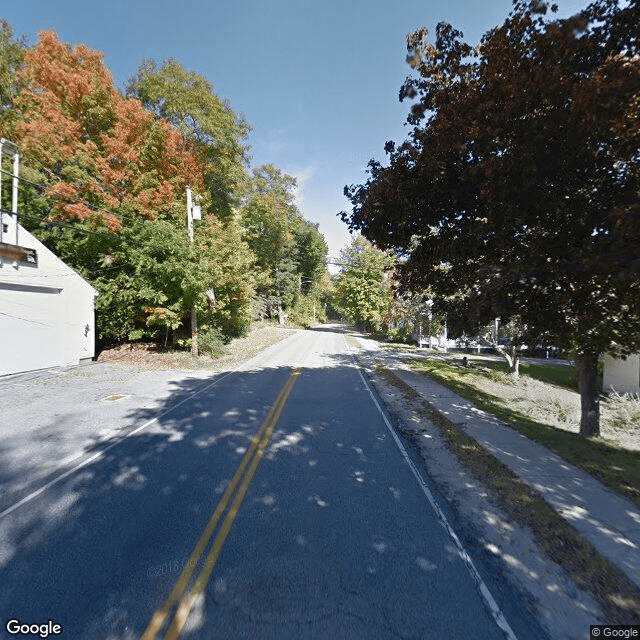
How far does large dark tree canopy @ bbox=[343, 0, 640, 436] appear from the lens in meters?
4.39

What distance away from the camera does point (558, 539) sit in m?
3.92

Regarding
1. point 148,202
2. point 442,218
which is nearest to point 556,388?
point 442,218

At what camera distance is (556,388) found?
54.1 ft

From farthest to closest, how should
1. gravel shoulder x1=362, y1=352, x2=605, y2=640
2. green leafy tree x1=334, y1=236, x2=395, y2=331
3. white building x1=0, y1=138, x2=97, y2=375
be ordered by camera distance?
green leafy tree x1=334, y1=236, x2=395, y2=331
white building x1=0, y1=138, x2=97, y2=375
gravel shoulder x1=362, y1=352, x2=605, y2=640

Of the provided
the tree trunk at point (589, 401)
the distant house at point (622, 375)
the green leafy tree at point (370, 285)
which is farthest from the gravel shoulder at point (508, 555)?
the green leafy tree at point (370, 285)

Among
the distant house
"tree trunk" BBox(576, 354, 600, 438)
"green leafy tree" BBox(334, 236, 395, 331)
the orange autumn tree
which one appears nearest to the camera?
"tree trunk" BBox(576, 354, 600, 438)

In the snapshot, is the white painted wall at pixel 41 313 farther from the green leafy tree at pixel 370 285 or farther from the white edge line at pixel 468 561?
the green leafy tree at pixel 370 285

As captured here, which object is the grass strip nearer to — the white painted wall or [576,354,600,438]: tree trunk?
[576,354,600,438]: tree trunk

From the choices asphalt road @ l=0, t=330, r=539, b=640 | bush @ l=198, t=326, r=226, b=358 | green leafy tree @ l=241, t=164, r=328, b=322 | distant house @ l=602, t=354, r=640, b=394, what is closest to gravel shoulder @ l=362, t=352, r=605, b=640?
asphalt road @ l=0, t=330, r=539, b=640

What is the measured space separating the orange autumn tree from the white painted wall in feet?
6.30

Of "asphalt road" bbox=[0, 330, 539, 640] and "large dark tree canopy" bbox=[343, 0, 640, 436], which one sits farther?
"large dark tree canopy" bbox=[343, 0, 640, 436]

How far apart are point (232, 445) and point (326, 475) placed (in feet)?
7.17

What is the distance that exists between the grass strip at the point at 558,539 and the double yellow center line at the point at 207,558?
375 centimetres

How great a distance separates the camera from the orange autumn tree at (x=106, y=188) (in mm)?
15766
